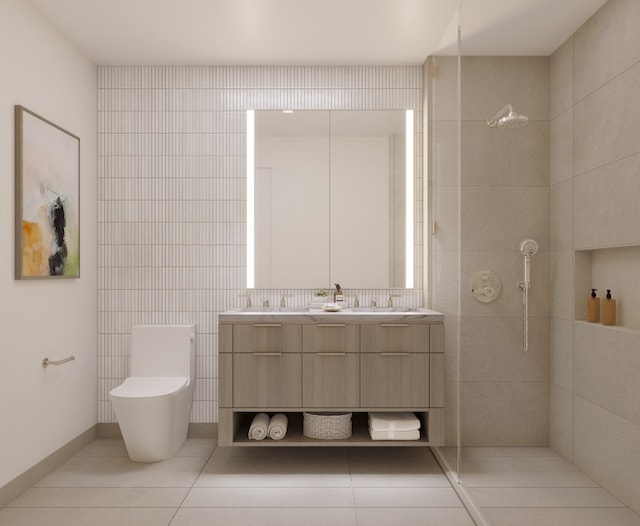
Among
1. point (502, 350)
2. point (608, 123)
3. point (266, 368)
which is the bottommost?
point (266, 368)

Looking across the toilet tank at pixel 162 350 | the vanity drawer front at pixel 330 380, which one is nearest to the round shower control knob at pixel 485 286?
the vanity drawer front at pixel 330 380

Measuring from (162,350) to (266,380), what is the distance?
2.87 ft

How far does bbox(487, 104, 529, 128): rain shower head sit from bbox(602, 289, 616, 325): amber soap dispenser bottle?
796 mm

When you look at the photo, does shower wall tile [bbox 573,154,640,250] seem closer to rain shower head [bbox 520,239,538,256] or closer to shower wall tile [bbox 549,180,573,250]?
shower wall tile [bbox 549,180,573,250]

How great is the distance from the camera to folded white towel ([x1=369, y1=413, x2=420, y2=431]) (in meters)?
2.94

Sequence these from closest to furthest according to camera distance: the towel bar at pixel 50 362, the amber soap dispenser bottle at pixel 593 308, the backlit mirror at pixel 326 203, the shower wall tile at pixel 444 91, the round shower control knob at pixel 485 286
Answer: the amber soap dispenser bottle at pixel 593 308, the round shower control knob at pixel 485 286, the shower wall tile at pixel 444 91, the towel bar at pixel 50 362, the backlit mirror at pixel 326 203

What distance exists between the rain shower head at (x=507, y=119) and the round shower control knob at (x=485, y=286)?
1.91ft

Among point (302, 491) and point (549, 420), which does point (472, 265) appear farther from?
point (302, 491)

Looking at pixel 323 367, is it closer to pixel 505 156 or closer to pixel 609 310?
pixel 505 156

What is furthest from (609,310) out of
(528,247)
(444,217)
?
(444,217)

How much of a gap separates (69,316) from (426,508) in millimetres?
2321

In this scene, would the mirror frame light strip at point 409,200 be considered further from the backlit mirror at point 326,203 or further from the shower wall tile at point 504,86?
the shower wall tile at point 504,86

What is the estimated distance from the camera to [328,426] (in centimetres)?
297

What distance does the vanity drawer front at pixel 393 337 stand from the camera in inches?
115
